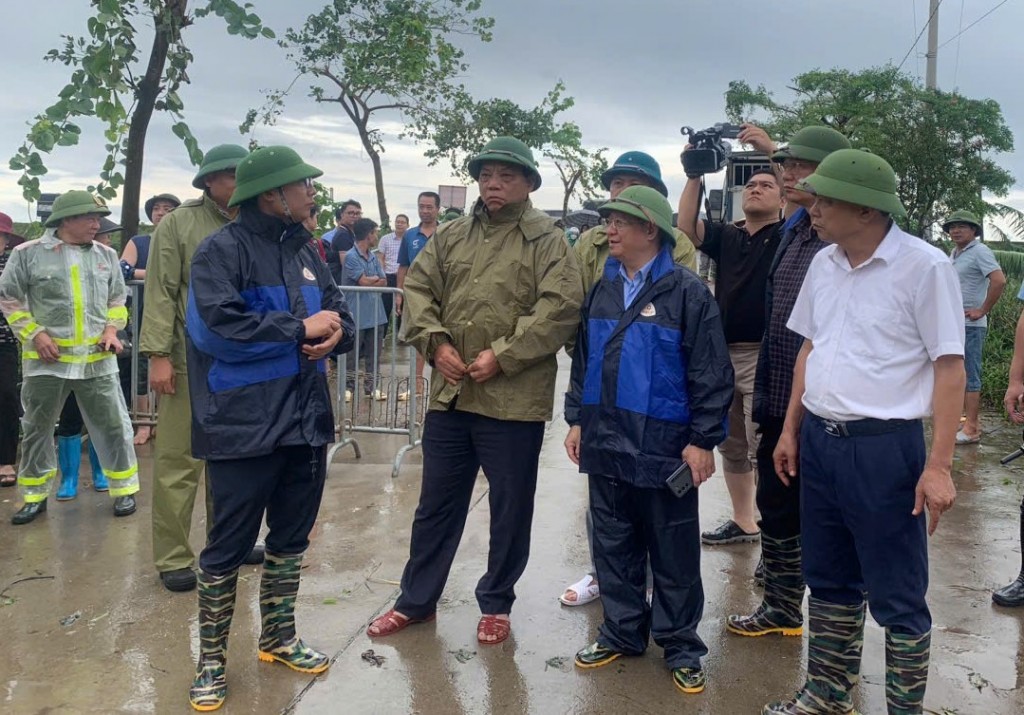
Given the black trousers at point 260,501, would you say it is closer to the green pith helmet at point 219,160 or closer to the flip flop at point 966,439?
the green pith helmet at point 219,160

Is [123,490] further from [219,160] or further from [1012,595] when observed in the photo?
[1012,595]

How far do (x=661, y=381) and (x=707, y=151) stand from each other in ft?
4.40

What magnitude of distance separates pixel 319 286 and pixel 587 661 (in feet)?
6.13

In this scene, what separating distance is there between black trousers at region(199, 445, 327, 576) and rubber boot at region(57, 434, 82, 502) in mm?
2973

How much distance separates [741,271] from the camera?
13.7ft

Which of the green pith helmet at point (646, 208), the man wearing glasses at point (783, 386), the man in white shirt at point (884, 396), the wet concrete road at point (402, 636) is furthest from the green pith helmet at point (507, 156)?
the wet concrete road at point (402, 636)

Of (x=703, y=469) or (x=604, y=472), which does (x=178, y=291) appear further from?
(x=703, y=469)

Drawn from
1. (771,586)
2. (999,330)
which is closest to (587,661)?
(771,586)

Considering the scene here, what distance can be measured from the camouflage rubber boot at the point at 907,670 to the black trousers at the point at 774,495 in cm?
81

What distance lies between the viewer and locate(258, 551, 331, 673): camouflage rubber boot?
341 cm

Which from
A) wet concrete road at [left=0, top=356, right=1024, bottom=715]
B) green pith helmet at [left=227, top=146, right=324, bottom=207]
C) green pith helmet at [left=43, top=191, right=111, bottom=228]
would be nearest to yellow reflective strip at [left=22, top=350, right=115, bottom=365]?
green pith helmet at [left=43, top=191, right=111, bottom=228]

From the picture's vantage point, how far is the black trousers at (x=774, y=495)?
3.55 metres

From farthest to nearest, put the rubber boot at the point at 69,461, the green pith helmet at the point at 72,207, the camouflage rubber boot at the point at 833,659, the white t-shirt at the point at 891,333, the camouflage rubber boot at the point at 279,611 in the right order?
1. the rubber boot at the point at 69,461
2. the green pith helmet at the point at 72,207
3. the camouflage rubber boot at the point at 279,611
4. the camouflage rubber boot at the point at 833,659
5. the white t-shirt at the point at 891,333

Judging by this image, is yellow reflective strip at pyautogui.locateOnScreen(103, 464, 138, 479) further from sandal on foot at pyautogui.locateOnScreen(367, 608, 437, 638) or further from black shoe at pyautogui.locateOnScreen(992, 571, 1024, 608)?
black shoe at pyautogui.locateOnScreen(992, 571, 1024, 608)
